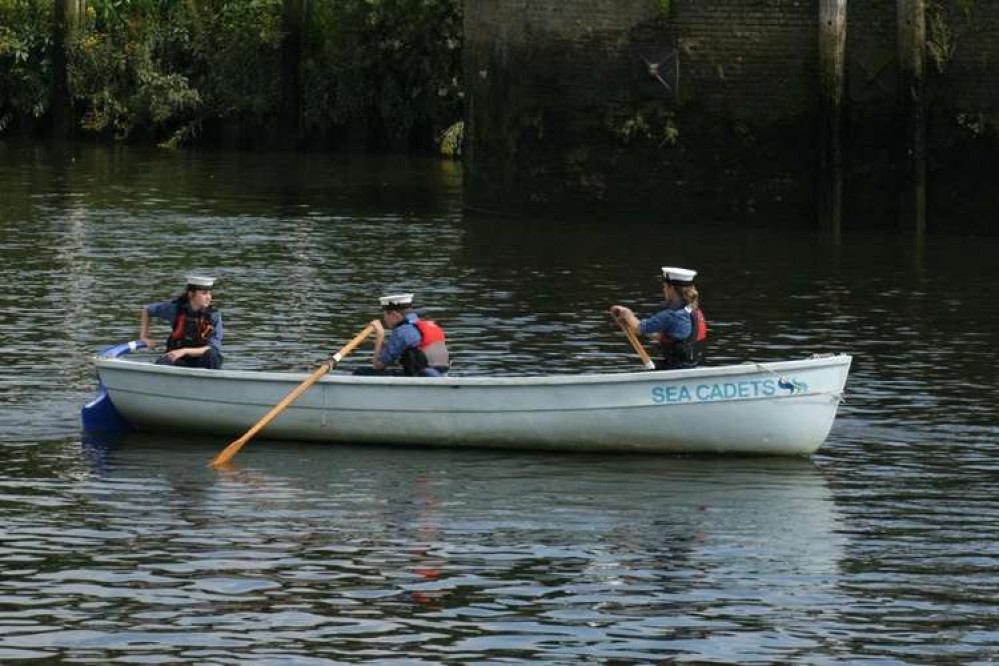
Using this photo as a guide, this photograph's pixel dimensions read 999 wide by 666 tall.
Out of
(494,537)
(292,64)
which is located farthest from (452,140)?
(494,537)

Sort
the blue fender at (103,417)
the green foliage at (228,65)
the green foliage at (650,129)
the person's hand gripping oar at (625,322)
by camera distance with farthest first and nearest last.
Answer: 1. the green foliage at (228,65)
2. the green foliage at (650,129)
3. the blue fender at (103,417)
4. the person's hand gripping oar at (625,322)

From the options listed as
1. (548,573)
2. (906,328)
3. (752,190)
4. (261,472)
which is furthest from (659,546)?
(752,190)

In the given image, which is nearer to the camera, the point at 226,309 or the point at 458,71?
the point at 226,309

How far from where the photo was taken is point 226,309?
32.5m

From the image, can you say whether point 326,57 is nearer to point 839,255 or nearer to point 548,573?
point 839,255

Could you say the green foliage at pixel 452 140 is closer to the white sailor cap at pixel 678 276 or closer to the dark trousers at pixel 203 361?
the dark trousers at pixel 203 361

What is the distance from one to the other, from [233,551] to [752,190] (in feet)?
Result: 77.2

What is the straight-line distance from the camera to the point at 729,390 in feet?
72.2

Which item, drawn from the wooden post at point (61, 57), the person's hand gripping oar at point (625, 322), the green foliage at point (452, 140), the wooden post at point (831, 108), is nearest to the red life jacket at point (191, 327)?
the person's hand gripping oar at point (625, 322)

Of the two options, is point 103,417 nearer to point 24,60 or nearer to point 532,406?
point 532,406

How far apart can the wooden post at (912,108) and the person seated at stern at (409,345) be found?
1770cm

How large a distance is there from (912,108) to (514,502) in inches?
803

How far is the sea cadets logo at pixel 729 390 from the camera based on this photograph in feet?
72.0

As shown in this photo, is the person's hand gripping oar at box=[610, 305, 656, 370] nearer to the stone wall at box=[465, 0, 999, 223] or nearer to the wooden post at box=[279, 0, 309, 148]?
the stone wall at box=[465, 0, 999, 223]
